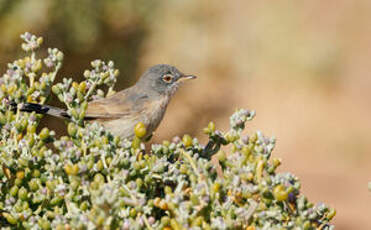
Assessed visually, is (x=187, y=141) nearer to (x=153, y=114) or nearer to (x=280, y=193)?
(x=280, y=193)

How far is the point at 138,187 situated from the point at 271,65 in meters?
9.94

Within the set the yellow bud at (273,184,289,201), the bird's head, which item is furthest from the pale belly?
the yellow bud at (273,184,289,201)

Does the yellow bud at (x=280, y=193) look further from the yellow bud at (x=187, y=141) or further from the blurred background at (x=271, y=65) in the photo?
the blurred background at (x=271, y=65)

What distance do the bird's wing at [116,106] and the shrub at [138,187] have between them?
1.78 meters

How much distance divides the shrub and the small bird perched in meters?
1.87

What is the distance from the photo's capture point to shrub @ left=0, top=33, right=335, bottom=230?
2.25 metres

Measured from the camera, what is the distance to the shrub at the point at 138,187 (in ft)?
7.39

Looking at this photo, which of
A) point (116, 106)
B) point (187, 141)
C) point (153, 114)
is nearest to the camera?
point (187, 141)

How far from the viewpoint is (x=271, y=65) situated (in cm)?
1209

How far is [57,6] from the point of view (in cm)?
665

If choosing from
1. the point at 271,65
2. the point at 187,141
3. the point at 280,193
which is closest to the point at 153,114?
the point at 187,141

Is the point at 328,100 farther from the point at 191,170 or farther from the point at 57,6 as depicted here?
the point at 191,170

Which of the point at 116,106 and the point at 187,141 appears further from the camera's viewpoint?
the point at 116,106

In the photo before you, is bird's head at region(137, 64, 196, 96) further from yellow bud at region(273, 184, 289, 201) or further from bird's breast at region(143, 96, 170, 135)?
yellow bud at region(273, 184, 289, 201)
